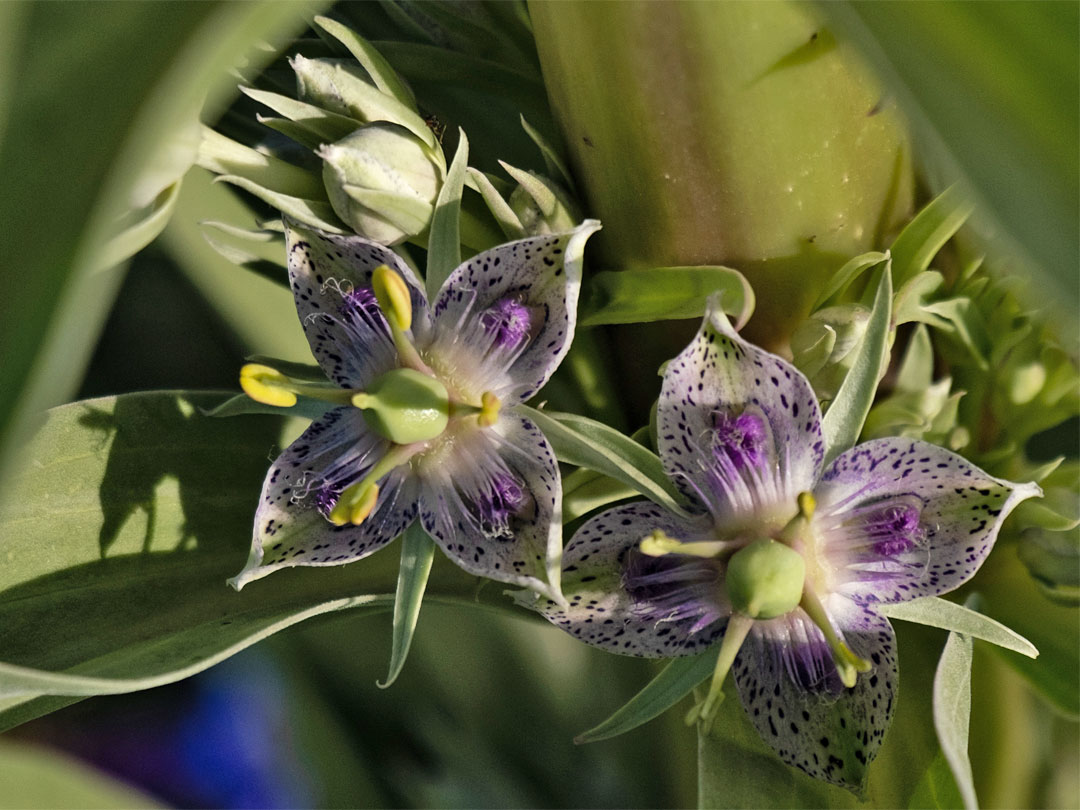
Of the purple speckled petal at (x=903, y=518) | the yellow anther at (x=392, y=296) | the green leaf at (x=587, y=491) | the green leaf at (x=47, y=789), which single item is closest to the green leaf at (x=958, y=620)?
the purple speckled petal at (x=903, y=518)

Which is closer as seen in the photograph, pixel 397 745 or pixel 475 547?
pixel 475 547

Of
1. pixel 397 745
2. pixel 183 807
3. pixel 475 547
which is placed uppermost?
pixel 475 547

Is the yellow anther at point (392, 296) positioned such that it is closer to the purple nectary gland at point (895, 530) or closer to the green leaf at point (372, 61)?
the green leaf at point (372, 61)

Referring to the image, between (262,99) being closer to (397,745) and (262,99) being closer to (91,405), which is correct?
(91,405)

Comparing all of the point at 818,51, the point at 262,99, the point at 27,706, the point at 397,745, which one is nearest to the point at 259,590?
the point at 27,706

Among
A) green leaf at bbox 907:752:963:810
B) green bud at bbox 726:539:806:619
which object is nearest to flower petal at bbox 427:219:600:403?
green bud at bbox 726:539:806:619

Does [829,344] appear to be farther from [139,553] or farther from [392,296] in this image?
[139,553]

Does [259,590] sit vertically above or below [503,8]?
below
